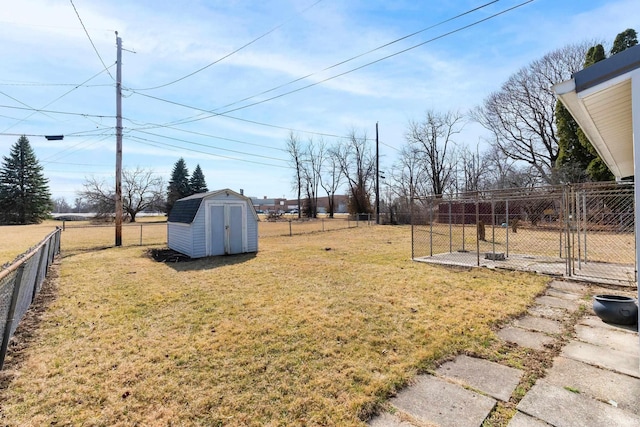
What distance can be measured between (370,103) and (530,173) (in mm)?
18329

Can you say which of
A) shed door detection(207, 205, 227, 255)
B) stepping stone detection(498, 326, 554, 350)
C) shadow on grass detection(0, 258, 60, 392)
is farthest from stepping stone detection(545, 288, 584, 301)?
shed door detection(207, 205, 227, 255)

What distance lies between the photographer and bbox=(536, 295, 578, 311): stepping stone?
4.65 m

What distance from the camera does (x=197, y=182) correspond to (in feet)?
148

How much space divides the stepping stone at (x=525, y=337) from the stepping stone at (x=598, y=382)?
417 millimetres

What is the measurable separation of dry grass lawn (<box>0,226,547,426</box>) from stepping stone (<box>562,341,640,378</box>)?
818 millimetres

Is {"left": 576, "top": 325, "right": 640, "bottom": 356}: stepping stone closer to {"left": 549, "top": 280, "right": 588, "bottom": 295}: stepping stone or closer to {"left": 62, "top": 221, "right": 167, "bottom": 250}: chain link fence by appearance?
{"left": 549, "top": 280, "right": 588, "bottom": 295}: stepping stone

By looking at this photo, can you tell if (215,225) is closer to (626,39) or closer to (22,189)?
(626,39)

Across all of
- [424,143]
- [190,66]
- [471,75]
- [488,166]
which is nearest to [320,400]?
[471,75]

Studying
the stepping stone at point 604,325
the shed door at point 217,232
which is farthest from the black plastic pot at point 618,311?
the shed door at point 217,232

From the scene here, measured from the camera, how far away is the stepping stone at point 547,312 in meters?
4.25

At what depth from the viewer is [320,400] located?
2.36 m

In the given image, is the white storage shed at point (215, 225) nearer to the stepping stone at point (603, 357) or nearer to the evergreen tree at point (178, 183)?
the stepping stone at point (603, 357)

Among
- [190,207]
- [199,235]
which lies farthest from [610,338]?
[190,207]

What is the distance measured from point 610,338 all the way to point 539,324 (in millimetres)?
673
